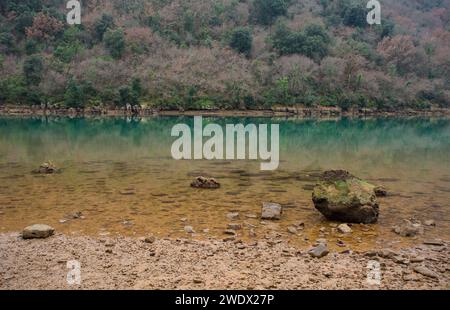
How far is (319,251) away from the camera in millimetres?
8750

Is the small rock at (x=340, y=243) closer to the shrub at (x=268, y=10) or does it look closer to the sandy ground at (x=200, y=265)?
the sandy ground at (x=200, y=265)

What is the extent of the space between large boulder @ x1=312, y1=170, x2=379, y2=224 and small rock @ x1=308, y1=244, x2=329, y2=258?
8.25 ft

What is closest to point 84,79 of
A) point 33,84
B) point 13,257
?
point 33,84

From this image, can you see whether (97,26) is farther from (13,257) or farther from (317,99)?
(13,257)

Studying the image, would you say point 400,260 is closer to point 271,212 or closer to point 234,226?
point 234,226

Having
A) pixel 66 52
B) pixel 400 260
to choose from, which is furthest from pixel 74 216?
pixel 66 52

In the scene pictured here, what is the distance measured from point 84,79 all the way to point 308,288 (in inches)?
2764

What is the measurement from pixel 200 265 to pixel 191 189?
7684 millimetres

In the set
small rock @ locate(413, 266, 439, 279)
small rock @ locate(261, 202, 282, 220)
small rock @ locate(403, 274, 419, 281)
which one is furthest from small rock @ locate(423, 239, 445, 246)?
small rock @ locate(261, 202, 282, 220)

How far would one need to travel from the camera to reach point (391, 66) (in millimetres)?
92750

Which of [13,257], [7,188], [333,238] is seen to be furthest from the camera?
[7,188]

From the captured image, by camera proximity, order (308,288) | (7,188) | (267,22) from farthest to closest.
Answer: (267,22), (7,188), (308,288)

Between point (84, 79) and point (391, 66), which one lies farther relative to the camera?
point (391, 66)

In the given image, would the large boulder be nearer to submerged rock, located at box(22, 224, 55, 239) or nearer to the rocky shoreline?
submerged rock, located at box(22, 224, 55, 239)
